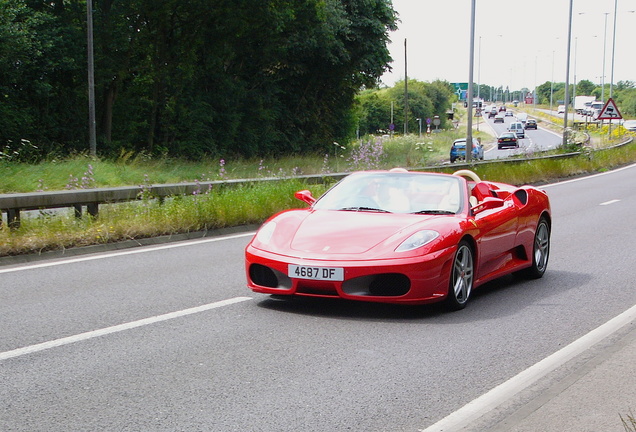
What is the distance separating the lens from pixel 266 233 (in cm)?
806

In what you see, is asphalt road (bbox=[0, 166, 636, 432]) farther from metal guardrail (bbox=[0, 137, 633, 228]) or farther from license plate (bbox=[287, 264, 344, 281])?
metal guardrail (bbox=[0, 137, 633, 228])

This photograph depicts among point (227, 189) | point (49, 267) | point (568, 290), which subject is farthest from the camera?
point (227, 189)

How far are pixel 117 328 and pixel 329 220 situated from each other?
7.13 ft

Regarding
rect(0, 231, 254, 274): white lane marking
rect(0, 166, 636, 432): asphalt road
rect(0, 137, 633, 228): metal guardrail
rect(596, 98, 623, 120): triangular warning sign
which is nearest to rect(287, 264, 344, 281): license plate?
rect(0, 166, 636, 432): asphalt road

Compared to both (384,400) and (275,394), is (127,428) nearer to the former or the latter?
(275,394)

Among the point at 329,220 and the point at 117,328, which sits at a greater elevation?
the point at 329,220

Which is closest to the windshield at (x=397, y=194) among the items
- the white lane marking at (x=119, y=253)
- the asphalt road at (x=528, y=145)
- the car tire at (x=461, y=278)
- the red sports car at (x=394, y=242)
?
the red sports car at (x=394, y=242)

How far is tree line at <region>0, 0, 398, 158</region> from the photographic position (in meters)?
34.5

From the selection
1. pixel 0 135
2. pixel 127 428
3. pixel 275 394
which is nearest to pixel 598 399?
pixel 275 394

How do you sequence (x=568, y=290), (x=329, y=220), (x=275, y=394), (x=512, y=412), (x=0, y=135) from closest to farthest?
1. (x=512, y=412)
2. (x=275, y=394)
3. (x=329, y=220)
4. (x=568, y=290)
5. (x=0, y=135)

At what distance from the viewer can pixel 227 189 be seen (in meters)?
15.6

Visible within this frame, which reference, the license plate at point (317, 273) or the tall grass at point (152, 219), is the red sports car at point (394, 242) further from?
the tall grass at point (152, 219)

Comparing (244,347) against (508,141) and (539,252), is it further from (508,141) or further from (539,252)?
(508,141)

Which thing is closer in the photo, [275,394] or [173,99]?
[275,394]
